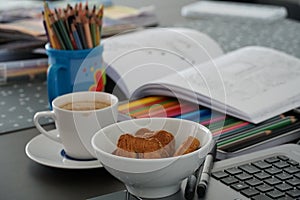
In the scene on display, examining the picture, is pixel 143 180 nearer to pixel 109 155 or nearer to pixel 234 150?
pixel 109 155

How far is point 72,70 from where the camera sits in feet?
3.22

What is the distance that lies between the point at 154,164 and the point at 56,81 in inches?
16.5

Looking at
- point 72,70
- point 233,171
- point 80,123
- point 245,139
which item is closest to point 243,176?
point 233,171

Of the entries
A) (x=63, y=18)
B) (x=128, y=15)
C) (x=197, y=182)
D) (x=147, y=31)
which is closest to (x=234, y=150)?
(x=197, y=182)

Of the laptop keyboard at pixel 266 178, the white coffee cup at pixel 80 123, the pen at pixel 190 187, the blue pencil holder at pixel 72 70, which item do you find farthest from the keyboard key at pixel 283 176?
the blue pencil holder at pixel 72 70

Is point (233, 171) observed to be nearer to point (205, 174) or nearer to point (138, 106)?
point (205, 174)

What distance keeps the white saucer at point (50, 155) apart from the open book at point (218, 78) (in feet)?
0.46

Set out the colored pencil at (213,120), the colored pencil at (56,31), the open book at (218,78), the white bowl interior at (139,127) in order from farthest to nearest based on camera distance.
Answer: the colored pencil at (56,31), the open book at (218,78), the colored pencil at (213,120), the white bowl interior at (139,127)

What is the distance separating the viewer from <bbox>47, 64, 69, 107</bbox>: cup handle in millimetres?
972

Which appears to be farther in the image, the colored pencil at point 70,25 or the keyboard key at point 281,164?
the colored pencil at point 70,25

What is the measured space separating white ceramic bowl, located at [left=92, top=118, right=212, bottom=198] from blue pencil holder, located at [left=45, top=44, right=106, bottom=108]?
30 centimetres

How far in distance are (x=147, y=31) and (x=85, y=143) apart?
589 millimetres

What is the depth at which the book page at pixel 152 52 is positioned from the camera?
34.8 inches

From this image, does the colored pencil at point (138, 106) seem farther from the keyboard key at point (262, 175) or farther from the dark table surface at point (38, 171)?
the keyboard key at point (262, 175)
